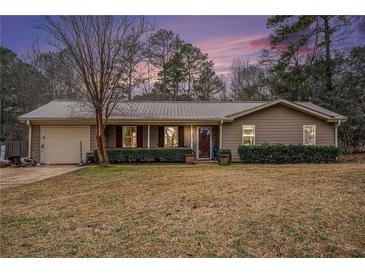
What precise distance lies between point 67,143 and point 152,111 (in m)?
4.56

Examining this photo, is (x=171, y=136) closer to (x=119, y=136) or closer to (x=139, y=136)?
(x=139, y=136)

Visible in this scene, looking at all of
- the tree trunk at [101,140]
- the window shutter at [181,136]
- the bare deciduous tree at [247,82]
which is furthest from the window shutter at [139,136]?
the bare deciduous tree at [247,82]

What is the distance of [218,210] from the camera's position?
448 centimetres

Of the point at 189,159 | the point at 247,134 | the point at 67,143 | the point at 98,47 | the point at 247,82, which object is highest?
the point at 247,82

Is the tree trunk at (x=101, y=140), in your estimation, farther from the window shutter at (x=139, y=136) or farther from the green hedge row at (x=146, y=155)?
the window shutter at (x=139, y=136)

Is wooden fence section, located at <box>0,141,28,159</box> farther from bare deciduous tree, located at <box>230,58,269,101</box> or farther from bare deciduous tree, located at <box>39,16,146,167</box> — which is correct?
bare deciduous tree, located at <box>230,58,269,101</box>

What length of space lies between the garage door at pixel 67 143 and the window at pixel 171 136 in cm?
391

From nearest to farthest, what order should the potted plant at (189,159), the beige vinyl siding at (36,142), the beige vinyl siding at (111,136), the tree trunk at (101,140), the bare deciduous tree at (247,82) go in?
the tree trunk at (101,140) < the potted plant at (189,159) < the beige vinyl siding at (36,142) < the beige vinyl siding at (111,136) < the bare deciduous tree at (247,82)

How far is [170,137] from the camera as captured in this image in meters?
14.2

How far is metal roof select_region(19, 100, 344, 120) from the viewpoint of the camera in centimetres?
1310

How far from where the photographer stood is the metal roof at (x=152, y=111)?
1310cm

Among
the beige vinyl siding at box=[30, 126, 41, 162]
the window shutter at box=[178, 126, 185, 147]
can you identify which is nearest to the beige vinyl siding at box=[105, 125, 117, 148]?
the beige vinyl siding at box=[30, 126, 41, 162]

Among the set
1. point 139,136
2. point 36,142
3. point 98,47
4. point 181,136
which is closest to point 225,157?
point 181,136
